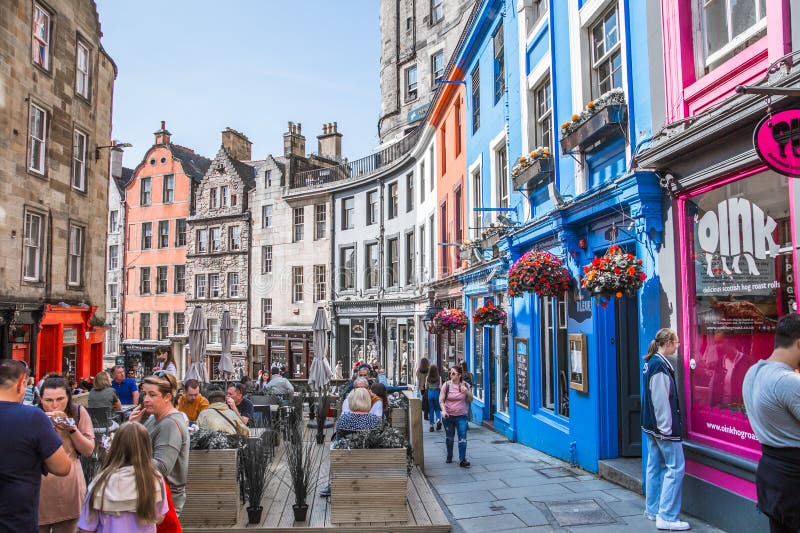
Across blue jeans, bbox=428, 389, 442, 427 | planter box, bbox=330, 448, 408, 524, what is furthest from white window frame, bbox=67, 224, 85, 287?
planter box, bbox=330, 448, 408, 524

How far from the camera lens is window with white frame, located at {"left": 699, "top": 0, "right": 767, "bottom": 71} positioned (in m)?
6.54

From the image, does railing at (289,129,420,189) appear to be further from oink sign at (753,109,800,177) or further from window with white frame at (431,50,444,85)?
oink sign at (753,109,800,177)

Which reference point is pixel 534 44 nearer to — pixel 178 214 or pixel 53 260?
pixel 53 260

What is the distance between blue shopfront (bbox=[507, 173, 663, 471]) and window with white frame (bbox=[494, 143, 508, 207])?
316cm

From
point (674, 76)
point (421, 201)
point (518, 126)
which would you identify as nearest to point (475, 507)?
point (674, 76)

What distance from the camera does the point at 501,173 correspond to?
51.0 ft

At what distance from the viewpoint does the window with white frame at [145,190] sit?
40.1 metres

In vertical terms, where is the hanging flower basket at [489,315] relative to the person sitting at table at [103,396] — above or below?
above

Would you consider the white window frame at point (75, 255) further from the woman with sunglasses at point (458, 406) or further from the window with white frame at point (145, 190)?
the window with white frame at point (145, 190)

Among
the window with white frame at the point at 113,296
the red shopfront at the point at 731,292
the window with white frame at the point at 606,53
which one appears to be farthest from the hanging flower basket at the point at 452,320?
the window with white frame at the point at 113,296

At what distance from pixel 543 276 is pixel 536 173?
2.28 metres

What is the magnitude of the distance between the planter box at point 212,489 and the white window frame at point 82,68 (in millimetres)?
17701

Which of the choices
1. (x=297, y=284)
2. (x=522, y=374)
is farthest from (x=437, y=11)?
(x=522, y=374)

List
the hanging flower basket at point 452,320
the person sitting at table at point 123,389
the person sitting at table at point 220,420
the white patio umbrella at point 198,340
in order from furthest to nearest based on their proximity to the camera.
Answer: the white patio umbrella at point 198,340 < the hanging flower basket at point 452,320 < the person sitting at table at point 123,389 < the person sitting at table at point 220,420
